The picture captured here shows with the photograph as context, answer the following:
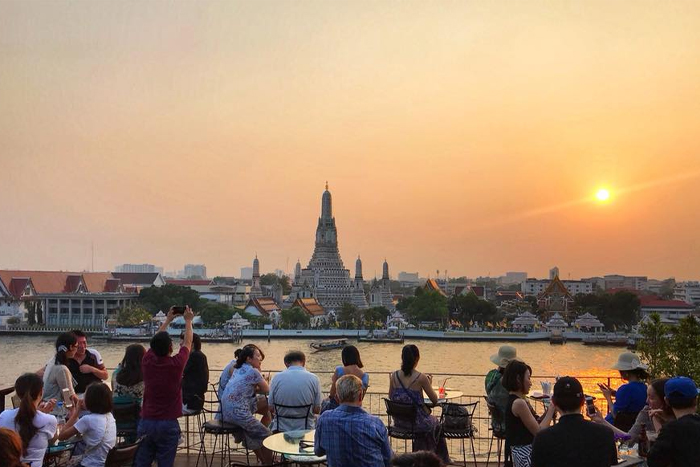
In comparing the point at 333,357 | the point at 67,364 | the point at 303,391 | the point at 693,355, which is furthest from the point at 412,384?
the point at 333,357

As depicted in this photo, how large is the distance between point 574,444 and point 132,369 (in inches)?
102

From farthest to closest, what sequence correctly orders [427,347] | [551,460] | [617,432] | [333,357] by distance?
[427,347], [333,357], [617,432], [551,460]

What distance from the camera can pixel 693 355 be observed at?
28.6 feet

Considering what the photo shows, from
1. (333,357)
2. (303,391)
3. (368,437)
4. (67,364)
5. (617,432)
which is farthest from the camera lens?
(333,357)

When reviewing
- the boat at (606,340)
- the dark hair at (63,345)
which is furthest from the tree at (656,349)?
the boat at (606,340)

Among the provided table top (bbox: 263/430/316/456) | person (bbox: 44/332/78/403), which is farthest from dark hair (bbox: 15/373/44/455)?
table top (bbox: 263/430/316/456)

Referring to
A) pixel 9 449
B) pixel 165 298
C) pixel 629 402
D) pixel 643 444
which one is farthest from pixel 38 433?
pixel 165 298

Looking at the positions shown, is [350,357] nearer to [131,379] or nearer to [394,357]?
[131,379]

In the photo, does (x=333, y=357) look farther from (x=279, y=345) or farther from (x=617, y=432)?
(x=617, y=432)

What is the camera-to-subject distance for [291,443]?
3488 mm

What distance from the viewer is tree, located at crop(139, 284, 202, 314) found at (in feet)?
165

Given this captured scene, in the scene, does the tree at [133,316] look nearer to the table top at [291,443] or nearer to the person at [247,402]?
the person at [247,402]

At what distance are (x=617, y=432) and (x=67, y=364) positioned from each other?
3.04 m

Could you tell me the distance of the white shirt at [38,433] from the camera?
3.03 m
